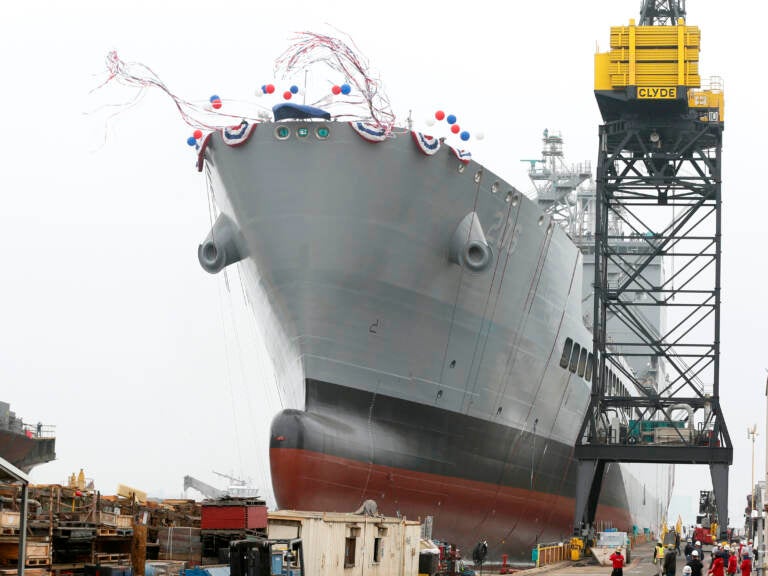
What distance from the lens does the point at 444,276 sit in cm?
2570

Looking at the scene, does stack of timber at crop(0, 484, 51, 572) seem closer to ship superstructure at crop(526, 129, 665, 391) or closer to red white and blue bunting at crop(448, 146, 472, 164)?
red white and blue bunting at crop(448, 146, 472, 164)

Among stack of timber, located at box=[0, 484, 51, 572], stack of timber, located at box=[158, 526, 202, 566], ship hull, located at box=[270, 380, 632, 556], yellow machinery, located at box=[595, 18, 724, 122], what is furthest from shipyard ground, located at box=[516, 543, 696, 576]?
yellow machinery, located at box=[595, 18, 724, 122]

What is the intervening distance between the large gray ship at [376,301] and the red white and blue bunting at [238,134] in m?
0.04

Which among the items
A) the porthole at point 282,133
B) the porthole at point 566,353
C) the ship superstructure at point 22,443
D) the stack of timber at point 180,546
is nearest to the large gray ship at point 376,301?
the porthole at point 282,133

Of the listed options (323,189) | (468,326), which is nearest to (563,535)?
(468,326)

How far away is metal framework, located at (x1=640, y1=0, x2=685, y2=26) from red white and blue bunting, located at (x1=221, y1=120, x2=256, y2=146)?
15451mm

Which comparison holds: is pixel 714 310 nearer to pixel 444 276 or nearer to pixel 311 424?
pixel 444 276

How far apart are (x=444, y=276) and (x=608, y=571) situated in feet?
24.4

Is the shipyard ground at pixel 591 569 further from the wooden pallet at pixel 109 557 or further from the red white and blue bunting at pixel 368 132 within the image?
the red white and blue bunting at pixel 368 132

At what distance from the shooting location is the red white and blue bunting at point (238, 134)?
24.9 meters

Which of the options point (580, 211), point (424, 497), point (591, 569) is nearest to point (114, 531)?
point (424, 497)

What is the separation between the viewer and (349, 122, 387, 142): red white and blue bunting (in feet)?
80.3

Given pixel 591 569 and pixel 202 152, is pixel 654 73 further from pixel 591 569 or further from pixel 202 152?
pixel 591 569

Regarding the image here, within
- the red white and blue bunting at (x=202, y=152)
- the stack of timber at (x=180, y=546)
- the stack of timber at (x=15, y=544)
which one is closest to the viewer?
the stack of timber at (x=15, y=544)
